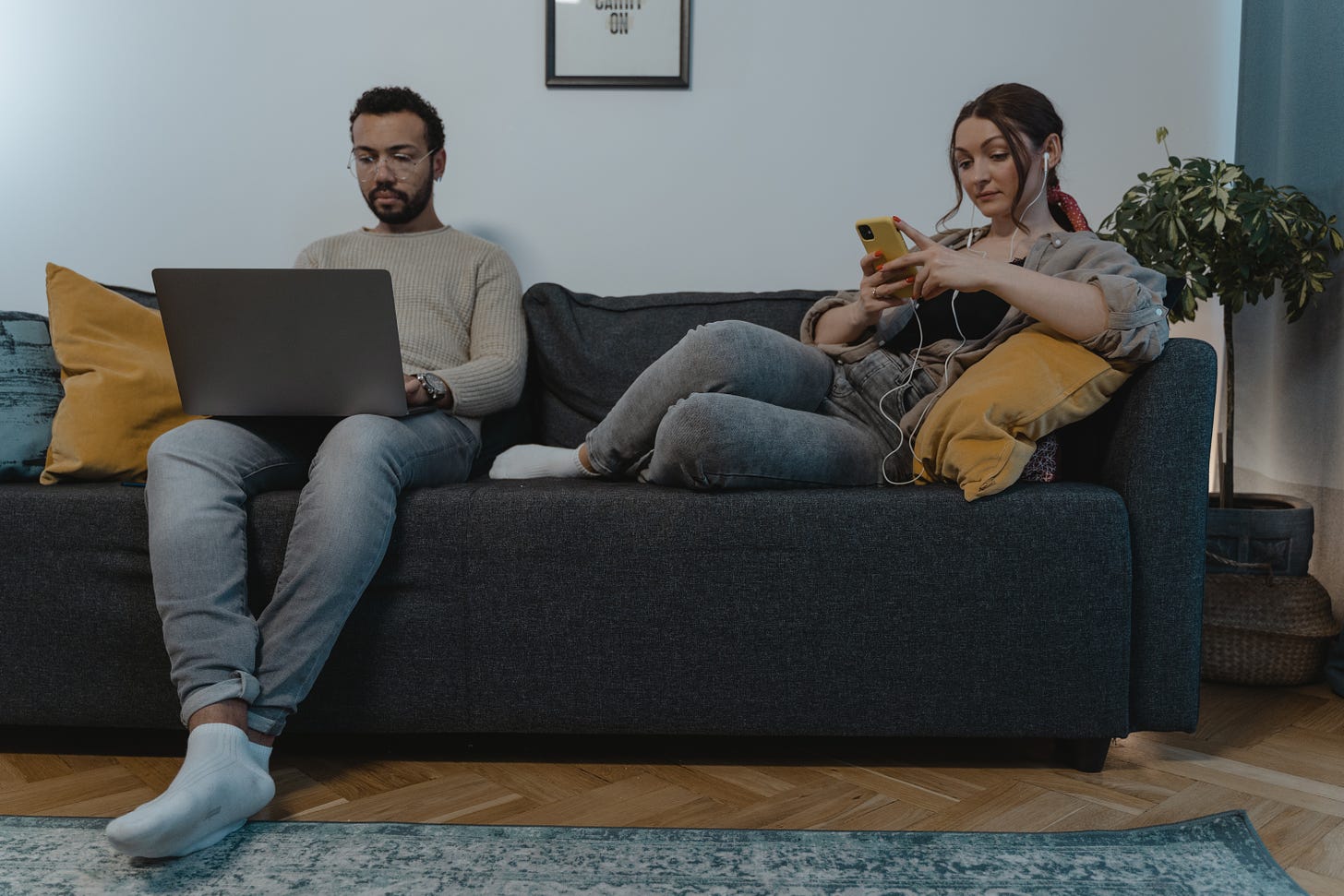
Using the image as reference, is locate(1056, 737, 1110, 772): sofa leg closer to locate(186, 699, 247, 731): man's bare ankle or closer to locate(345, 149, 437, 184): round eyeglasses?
locate(186, 699, 247, 731): man's bare ankle

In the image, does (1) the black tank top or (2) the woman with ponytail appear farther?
(1) the black tank top

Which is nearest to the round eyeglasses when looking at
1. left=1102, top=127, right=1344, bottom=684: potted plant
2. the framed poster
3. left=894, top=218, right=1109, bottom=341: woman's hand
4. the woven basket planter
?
the framed poster

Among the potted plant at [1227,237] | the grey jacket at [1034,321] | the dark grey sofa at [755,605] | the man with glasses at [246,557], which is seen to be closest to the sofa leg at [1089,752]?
the dark grey sofa at [755,605]

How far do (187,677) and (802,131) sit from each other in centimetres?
169

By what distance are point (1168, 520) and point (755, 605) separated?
56cm

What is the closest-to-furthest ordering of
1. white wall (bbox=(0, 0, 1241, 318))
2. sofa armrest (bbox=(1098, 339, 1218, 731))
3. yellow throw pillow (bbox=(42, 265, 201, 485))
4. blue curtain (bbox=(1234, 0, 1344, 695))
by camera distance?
sofa armrest (bbox=(1098, 339, 1218, 731))
yellow throw pillow (bbox=(42, 265, 201, 485))
blue curtain (bbox=(1234, 0, 1344, 695))
white wall (bbox=(0, 0, 1241, 318))

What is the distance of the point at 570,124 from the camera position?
2250 millimetres

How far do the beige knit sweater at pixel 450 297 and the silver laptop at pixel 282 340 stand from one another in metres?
0.34

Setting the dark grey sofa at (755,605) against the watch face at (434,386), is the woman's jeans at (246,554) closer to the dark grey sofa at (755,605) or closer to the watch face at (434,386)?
the dark grey sofa at (755,605)

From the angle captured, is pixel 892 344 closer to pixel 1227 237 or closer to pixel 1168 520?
pixel 1168 520

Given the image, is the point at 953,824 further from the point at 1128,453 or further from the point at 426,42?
the point at 426,42

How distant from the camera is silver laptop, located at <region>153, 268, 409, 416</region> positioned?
1304mm

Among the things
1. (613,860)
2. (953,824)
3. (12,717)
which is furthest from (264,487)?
(953,824)

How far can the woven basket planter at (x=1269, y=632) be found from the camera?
179 centimetres
